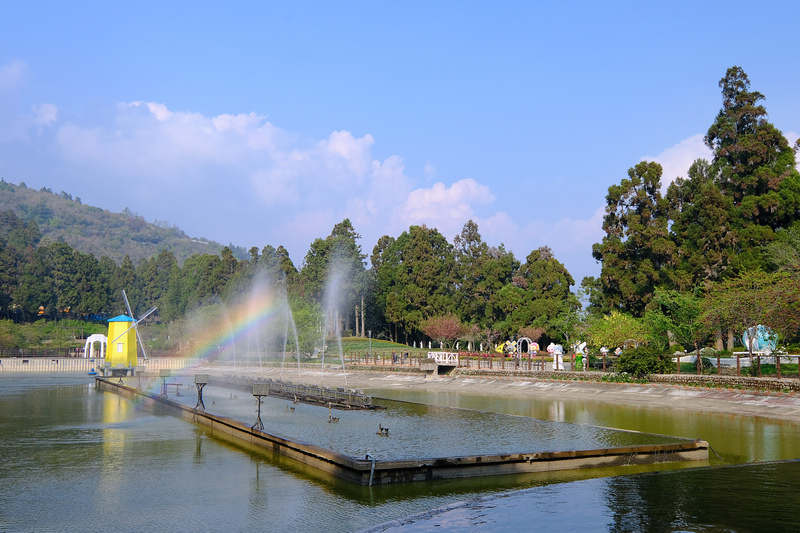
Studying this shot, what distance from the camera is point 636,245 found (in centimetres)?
5419

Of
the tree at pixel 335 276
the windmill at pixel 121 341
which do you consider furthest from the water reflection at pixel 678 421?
the tree at pixel 335 276

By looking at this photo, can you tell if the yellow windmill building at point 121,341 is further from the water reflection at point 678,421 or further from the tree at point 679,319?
the tree at point 679,319

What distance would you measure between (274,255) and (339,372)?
48.5 meters

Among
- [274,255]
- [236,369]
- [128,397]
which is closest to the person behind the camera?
[128,397]

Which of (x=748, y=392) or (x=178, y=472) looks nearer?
(x=178, y=472)

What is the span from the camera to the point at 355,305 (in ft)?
318

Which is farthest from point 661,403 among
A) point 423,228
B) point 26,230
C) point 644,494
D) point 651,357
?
point 26,230

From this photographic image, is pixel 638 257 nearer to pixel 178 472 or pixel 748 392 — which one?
pixel 748 392

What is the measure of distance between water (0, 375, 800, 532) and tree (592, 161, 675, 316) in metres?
37.9

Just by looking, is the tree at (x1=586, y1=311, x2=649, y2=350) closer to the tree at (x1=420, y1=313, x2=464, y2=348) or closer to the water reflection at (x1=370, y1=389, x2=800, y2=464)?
the water reflection at (x1=370, y1=389, x2=800, y2=464)

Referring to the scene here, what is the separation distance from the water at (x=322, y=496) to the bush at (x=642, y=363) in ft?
54.8

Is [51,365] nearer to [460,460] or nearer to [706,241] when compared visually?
[706,241]

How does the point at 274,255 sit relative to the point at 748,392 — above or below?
above

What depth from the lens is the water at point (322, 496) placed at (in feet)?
30.0
